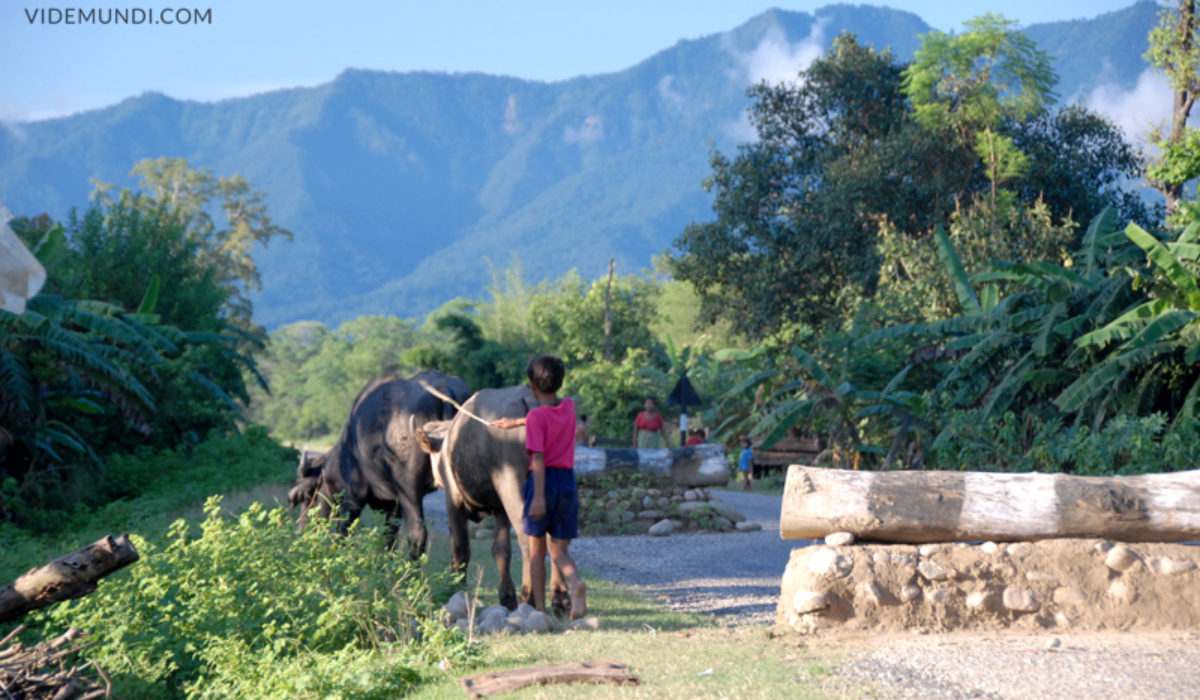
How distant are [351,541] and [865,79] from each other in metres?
24.8

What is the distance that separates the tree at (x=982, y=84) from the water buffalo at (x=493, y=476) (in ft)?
62.2

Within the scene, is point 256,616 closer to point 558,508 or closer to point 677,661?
point 558,508

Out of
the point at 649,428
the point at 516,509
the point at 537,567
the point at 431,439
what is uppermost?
the point at 431,439

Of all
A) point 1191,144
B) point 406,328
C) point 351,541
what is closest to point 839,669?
point 351,541

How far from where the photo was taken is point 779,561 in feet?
36.8

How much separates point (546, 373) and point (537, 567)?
1308mm

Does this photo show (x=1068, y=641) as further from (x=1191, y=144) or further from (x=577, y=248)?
(x=577, y=248)

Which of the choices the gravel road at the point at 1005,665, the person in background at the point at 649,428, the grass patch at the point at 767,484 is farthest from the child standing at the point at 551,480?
the grass patch at the point at 767,484

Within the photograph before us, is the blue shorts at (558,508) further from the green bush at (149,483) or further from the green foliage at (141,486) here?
the green bush at (149,483)

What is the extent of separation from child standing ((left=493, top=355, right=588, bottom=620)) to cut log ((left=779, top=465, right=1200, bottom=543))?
1.48 m

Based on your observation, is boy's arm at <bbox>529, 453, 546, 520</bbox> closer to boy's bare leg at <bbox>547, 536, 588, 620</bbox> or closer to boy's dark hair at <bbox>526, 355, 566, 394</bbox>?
boy's bare leg at <bbox>547, 536, 588, 620</bbox>

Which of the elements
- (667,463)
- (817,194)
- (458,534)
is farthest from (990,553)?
(817,194)

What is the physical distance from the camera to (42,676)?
5.57 meters

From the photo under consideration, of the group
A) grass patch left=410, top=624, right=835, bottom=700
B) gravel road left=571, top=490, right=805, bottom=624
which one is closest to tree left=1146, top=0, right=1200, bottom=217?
gravel road left=571, top=490, right=805, bottom=624
